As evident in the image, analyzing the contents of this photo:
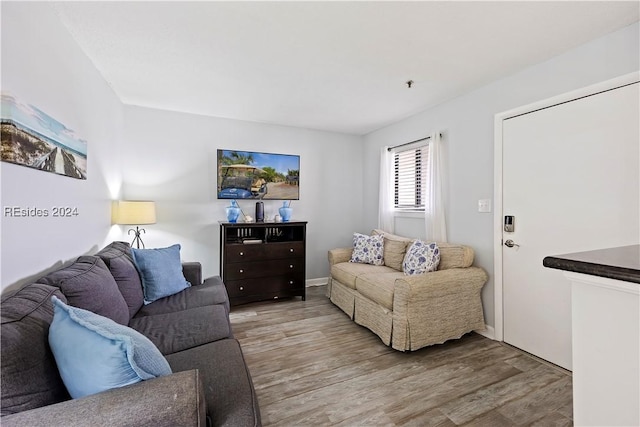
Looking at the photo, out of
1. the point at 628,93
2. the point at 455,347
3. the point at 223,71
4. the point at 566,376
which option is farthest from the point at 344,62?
the point at 566,376

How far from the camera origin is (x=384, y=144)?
421 centimetres

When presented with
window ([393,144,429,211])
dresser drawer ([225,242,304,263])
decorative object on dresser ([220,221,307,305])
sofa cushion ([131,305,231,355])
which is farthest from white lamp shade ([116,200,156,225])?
window ([393,144,429,211])

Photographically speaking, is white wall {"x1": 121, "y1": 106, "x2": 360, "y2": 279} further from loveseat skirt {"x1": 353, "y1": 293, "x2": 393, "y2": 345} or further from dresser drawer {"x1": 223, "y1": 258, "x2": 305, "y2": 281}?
Result: loveseat skirt {"x1": 353, "y1": 293, "x2": 393, "y2": 345}

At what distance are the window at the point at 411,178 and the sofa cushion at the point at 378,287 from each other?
1087mm

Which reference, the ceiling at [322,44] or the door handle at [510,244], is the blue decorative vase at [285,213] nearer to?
the ceiling at [322,44]

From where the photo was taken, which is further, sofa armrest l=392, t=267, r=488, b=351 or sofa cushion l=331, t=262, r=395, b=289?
sofa cushion l=331, t=262, r=395, b=289

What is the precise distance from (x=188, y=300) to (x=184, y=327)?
1.84 ft

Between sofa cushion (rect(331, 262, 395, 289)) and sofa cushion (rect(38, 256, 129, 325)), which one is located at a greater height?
sofa cushion (rect(38, 256, 129, 325))

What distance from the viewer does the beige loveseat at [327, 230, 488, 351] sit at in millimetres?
2355

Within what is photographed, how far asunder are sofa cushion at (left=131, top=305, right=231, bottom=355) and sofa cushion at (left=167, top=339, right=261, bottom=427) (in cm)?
10

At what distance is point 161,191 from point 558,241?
414 cm

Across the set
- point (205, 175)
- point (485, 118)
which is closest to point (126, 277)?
point (205, 175)

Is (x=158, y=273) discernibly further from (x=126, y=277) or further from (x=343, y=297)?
(x=343, y=297)

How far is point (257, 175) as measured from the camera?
156 inches
